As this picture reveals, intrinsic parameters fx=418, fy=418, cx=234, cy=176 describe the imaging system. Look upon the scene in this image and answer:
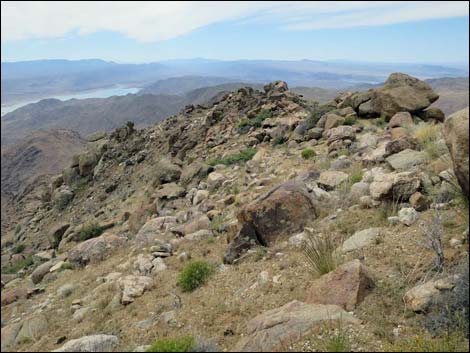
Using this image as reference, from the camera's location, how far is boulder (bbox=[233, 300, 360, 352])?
155 inches

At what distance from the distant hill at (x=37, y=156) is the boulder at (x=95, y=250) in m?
55.2

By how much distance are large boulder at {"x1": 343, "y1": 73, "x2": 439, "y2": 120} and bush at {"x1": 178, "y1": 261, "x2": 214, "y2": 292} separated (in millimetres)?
10796

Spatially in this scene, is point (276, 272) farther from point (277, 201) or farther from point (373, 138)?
point (373, 138)

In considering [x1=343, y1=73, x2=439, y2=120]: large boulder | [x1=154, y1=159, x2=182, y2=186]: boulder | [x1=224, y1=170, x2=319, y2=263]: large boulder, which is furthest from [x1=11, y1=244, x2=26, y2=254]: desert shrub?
[x1=343, y1=73, x2=439, y2=120]: large boulder

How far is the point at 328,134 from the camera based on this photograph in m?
14.5

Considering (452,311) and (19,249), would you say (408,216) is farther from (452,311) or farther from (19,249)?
(19,249)

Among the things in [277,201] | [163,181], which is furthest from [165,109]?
[277,201]

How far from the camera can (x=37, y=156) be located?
72938mm

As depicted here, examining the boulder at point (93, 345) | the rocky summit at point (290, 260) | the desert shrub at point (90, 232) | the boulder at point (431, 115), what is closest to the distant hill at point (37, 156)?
the desert shrub at point (90, 232)

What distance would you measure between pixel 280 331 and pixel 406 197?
12.4 feet

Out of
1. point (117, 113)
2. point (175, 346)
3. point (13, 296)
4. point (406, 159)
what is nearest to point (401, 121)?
point (406, 159)

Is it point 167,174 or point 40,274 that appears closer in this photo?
point 40,274

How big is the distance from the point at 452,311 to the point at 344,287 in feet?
3.55

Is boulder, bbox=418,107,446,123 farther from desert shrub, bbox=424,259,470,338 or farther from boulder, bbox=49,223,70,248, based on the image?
boulder, bbox=49,223,70,248
